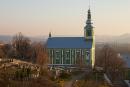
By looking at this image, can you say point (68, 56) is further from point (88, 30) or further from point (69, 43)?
point (88, 30)

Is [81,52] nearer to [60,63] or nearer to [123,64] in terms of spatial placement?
[60,63]

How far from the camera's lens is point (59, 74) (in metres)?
37.3

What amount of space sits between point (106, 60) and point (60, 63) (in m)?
7.11

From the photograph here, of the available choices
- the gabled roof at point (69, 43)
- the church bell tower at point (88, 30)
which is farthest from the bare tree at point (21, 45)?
the church bell tower at point (88, 30)

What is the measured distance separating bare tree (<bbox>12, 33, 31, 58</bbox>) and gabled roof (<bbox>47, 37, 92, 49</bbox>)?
4.18 metres

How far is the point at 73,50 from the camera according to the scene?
53375 mm

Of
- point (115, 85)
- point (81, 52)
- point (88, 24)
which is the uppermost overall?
point (88, 24)

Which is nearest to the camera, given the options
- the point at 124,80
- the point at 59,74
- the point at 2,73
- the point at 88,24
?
the point at 2,73

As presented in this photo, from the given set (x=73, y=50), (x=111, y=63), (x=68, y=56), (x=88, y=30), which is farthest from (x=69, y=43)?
(x=111, y=63)

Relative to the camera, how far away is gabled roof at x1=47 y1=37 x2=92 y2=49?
53.5 meters

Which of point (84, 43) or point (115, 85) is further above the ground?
point (84, 43)

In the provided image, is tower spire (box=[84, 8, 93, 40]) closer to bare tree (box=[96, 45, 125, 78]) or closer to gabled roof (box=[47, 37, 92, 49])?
gabled roof (box=[47, 37, 92, 49])

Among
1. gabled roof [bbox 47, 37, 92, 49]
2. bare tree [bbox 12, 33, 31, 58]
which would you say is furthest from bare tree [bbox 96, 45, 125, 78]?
bare tree [bbox 12, 33, 31, 58]

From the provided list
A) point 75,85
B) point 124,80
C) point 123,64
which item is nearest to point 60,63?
point 123,64
